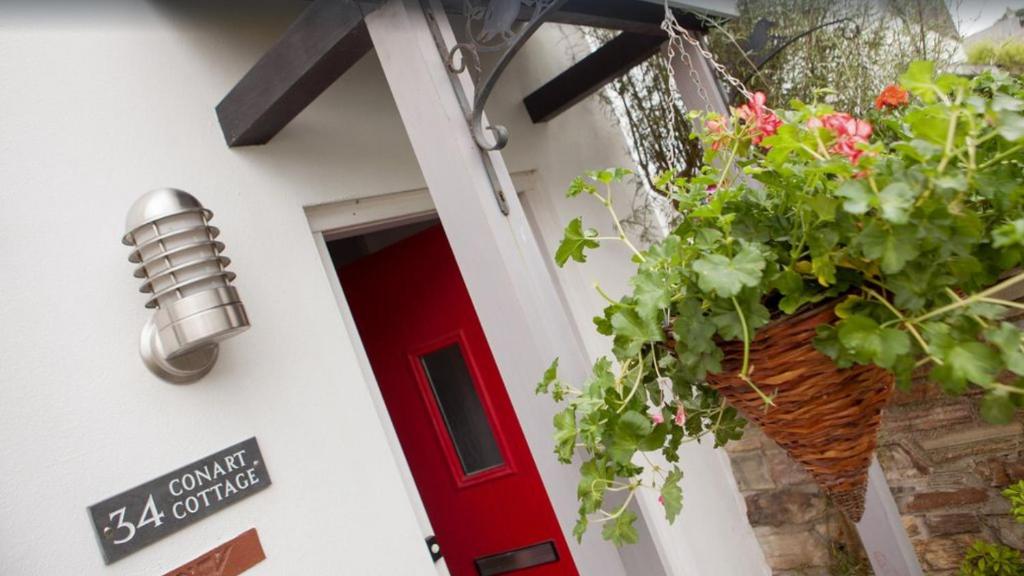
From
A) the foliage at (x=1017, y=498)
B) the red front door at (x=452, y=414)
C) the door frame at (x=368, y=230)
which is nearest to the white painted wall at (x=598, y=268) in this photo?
the red front door at (x=452, y=414)

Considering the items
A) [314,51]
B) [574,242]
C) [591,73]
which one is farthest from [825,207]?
[591,73]

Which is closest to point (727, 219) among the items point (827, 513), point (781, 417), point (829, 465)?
point (781, 417)

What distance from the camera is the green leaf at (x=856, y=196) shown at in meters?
0.81

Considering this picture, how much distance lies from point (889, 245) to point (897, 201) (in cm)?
6

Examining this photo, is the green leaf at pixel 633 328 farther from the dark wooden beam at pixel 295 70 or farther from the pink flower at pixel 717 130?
the dark wooden beam at pixel 295 70

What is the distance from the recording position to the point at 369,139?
7.68 ft

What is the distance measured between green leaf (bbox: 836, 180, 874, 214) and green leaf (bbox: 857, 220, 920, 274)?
0.04 m

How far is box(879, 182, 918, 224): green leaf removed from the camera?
793mm

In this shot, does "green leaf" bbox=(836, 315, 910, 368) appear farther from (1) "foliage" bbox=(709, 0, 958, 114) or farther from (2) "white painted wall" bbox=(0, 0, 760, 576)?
(1) "foliage" bbox=(709, 0, 958, 114)

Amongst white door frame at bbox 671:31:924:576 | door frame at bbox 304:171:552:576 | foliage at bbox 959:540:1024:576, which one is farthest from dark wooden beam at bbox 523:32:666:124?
foliage at bbox 959:540:1024:576

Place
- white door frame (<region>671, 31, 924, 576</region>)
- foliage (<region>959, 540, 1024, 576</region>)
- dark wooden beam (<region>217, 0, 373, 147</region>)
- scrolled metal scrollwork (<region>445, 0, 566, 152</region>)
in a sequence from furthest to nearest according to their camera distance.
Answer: foliage (<region>959, 540, 1024, 576</region>), white door frame (<region>671, 31, 924, 576</region>), dark wooden beam (<region>217, 0, 373, 147</region>), scrolled metal scrollwork (<region>445, 0, 566, 152</region>)

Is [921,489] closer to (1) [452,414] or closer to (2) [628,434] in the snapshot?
(1) [452,414]

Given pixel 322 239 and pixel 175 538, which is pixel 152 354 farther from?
pixel 322 239

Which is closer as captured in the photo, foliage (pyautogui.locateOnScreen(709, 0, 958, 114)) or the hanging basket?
the hanging basket
